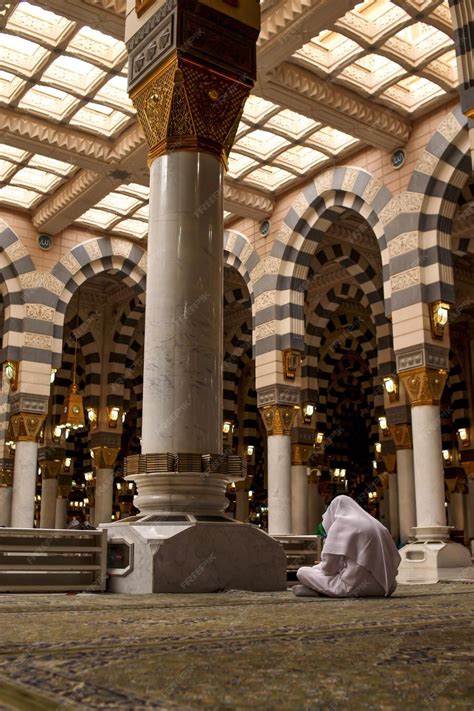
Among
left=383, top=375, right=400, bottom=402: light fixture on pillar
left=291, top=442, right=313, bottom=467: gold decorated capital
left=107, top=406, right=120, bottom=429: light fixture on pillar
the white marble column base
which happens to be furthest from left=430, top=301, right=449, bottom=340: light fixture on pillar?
left=107, top=406, right=120, bottom=429: light fixture on pillar

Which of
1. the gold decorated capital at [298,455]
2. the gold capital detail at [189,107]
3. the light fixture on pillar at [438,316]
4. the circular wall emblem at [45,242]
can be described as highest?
the circular wall emblem at [45,242]

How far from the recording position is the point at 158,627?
2719 mm

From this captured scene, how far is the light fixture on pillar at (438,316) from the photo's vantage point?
9711mm

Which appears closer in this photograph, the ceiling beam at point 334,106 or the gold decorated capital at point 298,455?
the ceiling beam at point 334,106

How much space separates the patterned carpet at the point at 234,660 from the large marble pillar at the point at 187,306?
1.55 meters

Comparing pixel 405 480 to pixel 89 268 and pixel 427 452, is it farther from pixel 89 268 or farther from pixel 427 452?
pixel 89 268

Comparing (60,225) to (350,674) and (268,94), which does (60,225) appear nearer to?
(268,94)

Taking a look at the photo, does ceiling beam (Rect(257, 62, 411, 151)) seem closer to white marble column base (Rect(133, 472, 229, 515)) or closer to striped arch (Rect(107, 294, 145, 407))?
white marble column base (Rect(133, 472, 229, 515))

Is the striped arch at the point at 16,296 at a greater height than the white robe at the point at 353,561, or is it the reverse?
the striped arch at the point at 16,296

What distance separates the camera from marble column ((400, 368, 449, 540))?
366 inches

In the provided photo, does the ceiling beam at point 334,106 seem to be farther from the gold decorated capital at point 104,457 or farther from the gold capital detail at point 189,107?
the gold decorated capital at point 104,457

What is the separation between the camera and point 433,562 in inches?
357

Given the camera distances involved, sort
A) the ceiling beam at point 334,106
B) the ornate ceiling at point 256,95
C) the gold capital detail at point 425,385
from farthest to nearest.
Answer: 1. the gold capital detail at point 425,385
2. the ceiling beam at point 334,106
3. the ornate ceiling at point 256,95

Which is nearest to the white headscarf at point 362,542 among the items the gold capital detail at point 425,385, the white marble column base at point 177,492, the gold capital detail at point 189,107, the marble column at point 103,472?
the white marble column base at point 177,492
